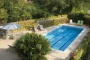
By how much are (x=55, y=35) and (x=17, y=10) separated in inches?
265

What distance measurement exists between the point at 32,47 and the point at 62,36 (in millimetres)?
10756

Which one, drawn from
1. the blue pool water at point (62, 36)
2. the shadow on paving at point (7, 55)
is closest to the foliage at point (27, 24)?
the blue pool water at point (62, 36)

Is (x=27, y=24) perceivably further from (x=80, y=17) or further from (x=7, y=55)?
(x=80, y=17)

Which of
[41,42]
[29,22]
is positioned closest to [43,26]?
[29,22]

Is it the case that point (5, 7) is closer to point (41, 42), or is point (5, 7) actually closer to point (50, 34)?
point (50, 34)

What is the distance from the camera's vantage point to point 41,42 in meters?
11.6

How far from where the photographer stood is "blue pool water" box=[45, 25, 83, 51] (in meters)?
17.7

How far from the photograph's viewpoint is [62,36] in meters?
21.5

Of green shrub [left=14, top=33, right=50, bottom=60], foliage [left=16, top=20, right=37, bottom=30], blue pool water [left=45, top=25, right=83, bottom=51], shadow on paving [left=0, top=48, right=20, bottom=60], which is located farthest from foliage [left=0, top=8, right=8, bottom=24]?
green shrub [left=14, top=33, right=50, bottom=60]

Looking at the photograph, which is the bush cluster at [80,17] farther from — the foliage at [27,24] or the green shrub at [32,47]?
the green shrub at [32,47]

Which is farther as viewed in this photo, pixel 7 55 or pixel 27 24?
pixel 27 24

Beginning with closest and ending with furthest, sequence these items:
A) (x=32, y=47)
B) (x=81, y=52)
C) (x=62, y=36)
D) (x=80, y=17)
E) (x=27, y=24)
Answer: (x=32, y=47) < (x=81, y=52) < (x=62, y=36) < (x=27, y=24) < (x=80, y=17)

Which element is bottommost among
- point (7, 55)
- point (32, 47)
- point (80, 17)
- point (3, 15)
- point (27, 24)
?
point (7, 55)

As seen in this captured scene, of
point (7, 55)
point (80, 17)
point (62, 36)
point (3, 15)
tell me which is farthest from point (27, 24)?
point (80, 17)
